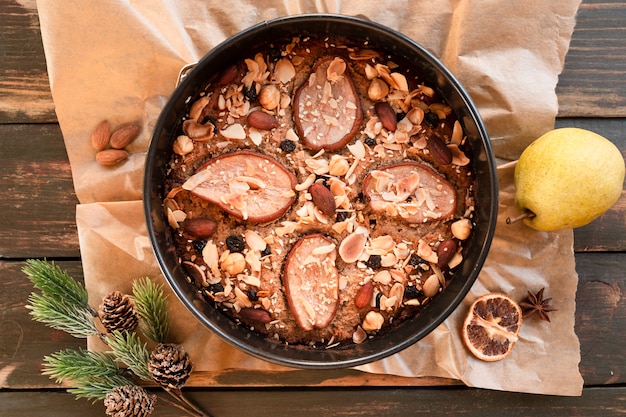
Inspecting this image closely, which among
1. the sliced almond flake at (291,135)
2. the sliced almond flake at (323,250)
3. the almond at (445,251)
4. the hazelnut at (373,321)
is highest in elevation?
the sliced almond flake at (291,135)

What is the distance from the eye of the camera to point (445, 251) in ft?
5.52

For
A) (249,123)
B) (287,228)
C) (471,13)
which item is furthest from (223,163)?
(471,13)

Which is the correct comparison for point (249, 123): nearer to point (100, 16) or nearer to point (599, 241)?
point (100, 16)

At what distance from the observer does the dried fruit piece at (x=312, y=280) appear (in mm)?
1673

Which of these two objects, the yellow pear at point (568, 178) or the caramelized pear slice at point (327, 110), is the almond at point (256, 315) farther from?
the yellow pear at point (568, 178)

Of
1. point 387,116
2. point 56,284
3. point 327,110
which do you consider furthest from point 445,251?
point 56,284

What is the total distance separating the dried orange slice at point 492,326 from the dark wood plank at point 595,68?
0.61 meters

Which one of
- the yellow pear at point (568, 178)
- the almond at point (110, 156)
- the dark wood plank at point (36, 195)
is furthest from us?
the dark wood plank at point (36, 195)

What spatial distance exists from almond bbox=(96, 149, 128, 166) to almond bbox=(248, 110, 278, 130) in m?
0.40

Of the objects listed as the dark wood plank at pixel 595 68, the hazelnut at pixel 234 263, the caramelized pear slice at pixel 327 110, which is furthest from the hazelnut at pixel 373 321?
the dark wood plank at pixel 595 68

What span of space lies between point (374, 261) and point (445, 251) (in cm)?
20

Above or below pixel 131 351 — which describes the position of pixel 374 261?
above

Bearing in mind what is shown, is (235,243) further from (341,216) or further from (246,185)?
(341,216)

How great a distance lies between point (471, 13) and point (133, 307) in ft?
4.14
